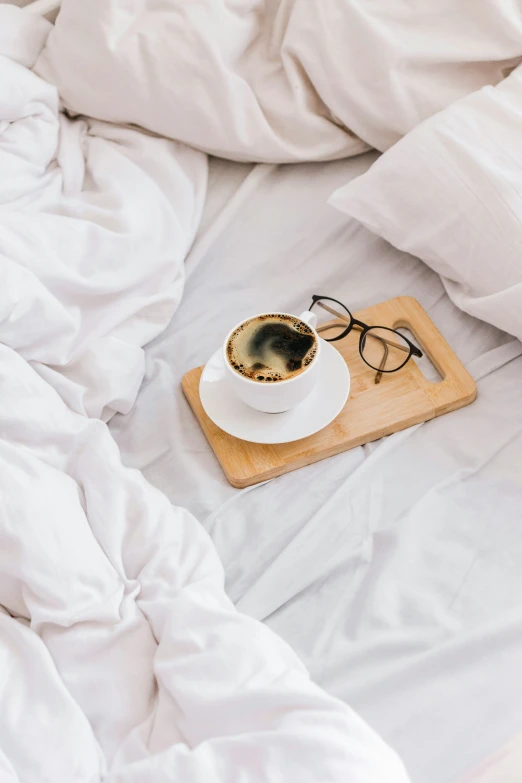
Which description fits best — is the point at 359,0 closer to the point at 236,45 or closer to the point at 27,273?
the point at 236,45

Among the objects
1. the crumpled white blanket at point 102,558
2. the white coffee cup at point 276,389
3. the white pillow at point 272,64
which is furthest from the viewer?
the white pillow at point 272,64

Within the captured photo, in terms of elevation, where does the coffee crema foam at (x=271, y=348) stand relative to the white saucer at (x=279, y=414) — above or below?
above

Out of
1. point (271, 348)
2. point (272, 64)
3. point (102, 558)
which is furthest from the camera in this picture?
point (272, 64)

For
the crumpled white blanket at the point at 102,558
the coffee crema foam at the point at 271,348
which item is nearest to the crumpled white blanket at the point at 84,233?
the crumpled white blanket at the point at 102,558

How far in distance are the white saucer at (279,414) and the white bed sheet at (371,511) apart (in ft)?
0.12

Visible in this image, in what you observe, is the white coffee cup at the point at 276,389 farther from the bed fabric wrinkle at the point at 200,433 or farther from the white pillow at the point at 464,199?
the white pillow at the point at 464,199

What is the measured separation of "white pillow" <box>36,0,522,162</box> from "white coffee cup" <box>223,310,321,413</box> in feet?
1.09

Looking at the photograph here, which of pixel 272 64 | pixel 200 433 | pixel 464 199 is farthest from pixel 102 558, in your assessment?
pixel 272 64

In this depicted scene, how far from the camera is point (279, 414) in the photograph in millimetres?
703

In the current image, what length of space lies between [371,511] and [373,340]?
0.67 feet

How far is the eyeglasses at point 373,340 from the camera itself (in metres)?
0.75

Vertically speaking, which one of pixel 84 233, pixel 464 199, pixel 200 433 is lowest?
pixel 200 433

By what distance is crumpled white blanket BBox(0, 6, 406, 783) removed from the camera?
0.45m

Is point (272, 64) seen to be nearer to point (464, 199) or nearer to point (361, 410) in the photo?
point (464, 199)
